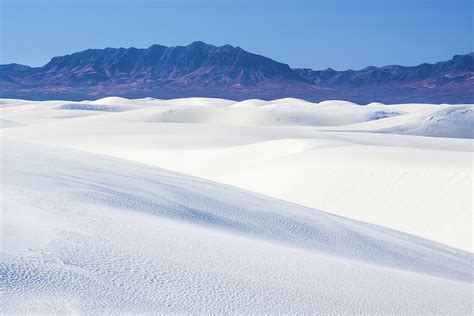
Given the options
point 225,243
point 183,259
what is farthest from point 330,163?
point 183,259

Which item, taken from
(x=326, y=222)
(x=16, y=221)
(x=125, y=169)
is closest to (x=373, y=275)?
(x=16, y=221)

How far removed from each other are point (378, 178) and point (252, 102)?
277 ft

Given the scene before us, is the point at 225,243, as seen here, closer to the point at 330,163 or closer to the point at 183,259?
the point at 183,259

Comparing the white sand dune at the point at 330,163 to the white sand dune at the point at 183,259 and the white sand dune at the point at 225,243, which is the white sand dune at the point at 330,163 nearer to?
the white sand dune at the point at 225,243

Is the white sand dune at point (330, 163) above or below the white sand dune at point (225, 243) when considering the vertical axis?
below

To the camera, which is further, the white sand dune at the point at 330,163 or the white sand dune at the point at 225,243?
the white sand dune at the point at 330,163

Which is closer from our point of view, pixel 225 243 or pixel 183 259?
pixel 183 259

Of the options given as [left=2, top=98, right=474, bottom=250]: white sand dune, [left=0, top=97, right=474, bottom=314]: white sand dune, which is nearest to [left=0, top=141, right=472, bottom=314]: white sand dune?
[left=0, top=97, right=474, bottom=314]: white sand dune

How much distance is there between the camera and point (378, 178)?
1491 centimetres

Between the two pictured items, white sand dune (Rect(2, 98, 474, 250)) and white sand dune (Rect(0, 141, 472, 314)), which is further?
white sand dune (Rect(2, 98, 474, 250))

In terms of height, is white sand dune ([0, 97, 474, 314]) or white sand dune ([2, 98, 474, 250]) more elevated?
white sand dune ([0, 97, 474, 314])

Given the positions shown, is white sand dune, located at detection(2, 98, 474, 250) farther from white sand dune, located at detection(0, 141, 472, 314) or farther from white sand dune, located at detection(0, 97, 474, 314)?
white sand dune, located at detection(0, 141, 472, 314)

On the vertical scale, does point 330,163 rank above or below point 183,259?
below

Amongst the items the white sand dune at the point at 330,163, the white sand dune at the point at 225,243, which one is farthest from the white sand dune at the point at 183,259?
the white sand dune at the point at 330,163
